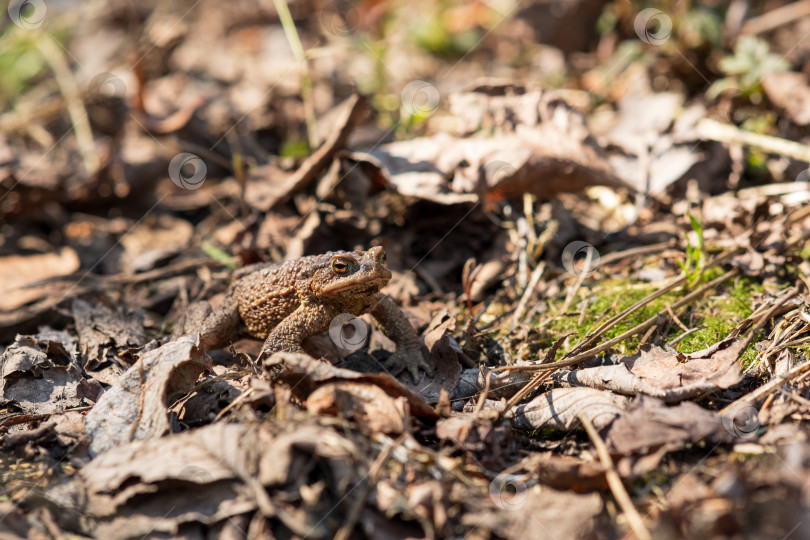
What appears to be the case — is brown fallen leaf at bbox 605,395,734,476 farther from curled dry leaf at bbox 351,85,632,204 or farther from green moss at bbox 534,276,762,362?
curled dry leaf at bbox 351,85,632,204

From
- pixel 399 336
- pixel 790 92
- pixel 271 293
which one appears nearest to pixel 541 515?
pixel 399 336

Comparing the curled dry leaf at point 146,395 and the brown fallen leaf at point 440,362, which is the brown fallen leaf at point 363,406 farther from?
the curled dry leaf at point 146,395

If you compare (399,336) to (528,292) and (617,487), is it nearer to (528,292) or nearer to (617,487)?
(528,292)

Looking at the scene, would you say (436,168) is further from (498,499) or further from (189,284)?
(498,499)

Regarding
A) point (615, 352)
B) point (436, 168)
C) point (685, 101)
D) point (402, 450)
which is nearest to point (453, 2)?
point (685, 101)

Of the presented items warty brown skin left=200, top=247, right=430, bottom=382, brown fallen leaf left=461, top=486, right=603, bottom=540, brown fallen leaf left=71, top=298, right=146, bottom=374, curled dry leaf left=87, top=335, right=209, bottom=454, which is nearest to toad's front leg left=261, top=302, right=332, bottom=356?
warty brown skin left=200, top=247, right=430, bottom=382

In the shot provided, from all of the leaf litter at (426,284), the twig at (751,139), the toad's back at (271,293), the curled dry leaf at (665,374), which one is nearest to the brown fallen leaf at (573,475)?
the leaf litter at (426,284)

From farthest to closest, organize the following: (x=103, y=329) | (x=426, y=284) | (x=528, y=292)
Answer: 1. (x=426, y=284)
2. (x=528, y=292)
3. (x=103, y=329)
